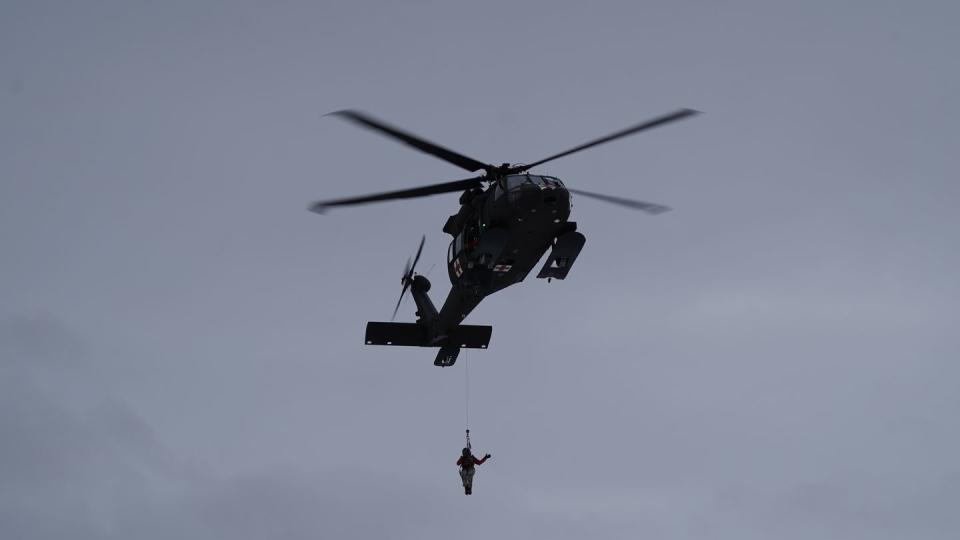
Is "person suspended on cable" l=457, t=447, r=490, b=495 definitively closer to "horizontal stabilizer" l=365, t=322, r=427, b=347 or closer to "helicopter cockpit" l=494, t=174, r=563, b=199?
"horizontal stabilizer" l=365, t=322, r=427, b=347

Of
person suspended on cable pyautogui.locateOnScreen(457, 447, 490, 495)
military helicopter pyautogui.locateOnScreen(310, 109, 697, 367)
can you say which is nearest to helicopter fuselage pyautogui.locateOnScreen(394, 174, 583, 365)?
military helicopter pyautogui.locateOnScreen(310, 109, 697, 367)

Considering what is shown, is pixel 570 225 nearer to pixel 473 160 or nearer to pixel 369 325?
pixel 473 160

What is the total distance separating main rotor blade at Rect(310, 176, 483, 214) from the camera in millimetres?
27312

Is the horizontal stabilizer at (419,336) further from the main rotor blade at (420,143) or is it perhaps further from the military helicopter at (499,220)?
the main rotor blade at (420,143)

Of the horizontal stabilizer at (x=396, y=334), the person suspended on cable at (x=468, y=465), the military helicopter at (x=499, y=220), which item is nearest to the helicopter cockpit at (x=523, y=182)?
the military helicopter at (x=499, y=220)

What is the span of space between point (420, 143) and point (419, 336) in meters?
10.4

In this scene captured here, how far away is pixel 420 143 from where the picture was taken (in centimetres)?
2794

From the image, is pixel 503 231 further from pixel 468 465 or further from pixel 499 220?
pixel 468 465

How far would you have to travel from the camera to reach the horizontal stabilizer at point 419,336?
35875 mm

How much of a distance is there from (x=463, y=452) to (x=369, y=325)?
18.8 ft

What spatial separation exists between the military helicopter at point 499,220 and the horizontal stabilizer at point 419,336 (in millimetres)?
266

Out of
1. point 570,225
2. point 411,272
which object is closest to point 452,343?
point 411,272

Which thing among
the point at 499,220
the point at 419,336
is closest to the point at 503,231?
the point at 499,220

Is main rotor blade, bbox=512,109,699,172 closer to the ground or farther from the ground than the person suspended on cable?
farther from the ground
